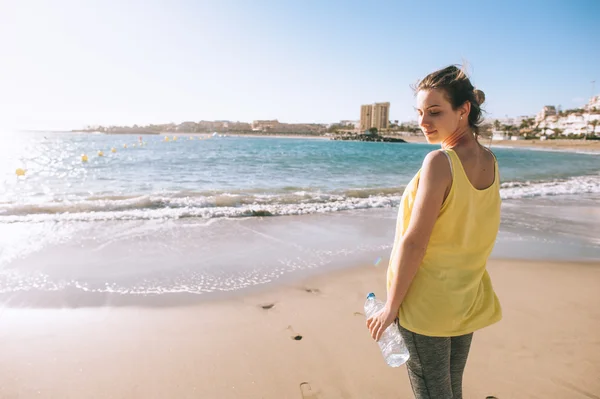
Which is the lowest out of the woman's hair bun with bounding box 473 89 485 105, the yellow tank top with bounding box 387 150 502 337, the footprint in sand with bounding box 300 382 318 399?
the footprint in sand with bounding box 300 382 318 399

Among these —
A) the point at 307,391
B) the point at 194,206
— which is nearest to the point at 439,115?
the point at 307,391

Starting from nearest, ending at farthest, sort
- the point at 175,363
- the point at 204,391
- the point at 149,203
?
the point at 204,391
the point at 175,363
the point at 149,203

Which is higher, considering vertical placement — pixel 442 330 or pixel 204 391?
pixel 442 330

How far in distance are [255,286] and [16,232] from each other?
566 cm

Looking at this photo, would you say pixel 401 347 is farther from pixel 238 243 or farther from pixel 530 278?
pixel 238 243

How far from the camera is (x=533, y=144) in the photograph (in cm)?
7956

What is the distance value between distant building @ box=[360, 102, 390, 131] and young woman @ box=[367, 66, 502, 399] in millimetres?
183220

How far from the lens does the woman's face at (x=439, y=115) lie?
1.39 meters

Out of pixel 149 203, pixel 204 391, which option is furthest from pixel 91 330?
pixel 149 203

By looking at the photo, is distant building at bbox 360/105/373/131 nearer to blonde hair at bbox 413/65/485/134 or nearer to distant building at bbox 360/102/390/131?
distant building at bbox 360/102/390/131

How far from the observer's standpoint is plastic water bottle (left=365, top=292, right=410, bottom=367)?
147 cm

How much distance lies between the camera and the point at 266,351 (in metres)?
3.09

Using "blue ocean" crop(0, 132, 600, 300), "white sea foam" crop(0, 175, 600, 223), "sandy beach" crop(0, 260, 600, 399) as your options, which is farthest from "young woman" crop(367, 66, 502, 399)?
"white sea foam" crop(0, 175, 600, 223)

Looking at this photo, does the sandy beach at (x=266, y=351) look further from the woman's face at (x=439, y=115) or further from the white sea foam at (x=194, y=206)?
the white sea foam at (x=194, y=206)
